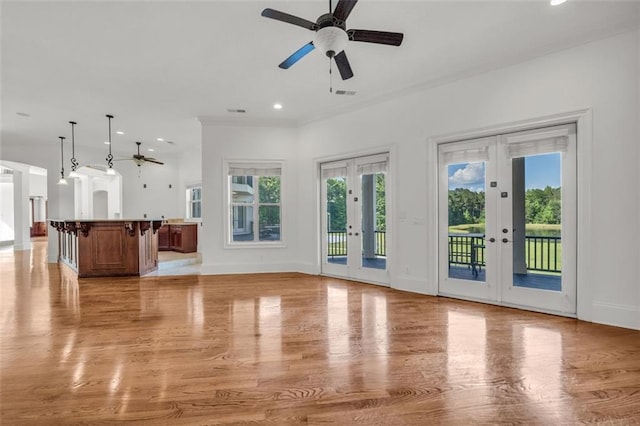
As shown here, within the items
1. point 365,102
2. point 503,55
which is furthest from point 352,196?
point 503,55

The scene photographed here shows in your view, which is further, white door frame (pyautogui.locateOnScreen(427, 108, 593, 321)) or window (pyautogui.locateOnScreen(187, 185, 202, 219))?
window (pyautogui.locateOnScreen(187, 185, 202, 219))

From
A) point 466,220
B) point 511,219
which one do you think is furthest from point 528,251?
point 466,220

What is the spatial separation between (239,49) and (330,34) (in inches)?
72.5

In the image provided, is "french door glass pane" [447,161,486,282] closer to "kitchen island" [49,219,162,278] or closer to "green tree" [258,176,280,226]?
"green tree" [258,176,280,226]

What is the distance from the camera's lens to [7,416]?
193cm

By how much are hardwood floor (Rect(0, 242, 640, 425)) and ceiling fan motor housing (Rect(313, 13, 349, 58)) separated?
8.42 feet

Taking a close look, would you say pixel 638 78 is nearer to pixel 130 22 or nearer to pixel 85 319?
pixel 130 22

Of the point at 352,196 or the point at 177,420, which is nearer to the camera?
the point at 177,420

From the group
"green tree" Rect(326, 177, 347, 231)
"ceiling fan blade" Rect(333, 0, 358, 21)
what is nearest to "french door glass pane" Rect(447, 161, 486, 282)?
"green tree" Rect(326, 177, 347, 231)

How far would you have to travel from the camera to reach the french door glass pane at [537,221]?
388cm

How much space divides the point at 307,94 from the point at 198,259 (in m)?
5.44

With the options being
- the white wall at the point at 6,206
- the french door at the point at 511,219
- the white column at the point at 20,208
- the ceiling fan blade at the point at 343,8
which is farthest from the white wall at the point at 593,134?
the white wall at the point at 6,206

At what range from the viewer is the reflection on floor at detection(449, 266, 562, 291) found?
3.90 meters

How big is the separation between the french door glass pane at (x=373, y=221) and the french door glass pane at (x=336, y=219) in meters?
0.43
